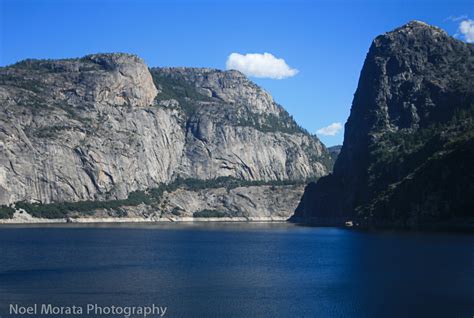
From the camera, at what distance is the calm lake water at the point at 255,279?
6006cm

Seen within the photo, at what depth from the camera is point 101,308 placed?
57375 mm

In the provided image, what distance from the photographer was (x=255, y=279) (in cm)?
7750

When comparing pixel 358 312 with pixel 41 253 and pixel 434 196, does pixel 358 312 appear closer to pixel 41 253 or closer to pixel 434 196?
pixel 41 253

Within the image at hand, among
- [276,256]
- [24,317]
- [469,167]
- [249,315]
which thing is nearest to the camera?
[24,317]

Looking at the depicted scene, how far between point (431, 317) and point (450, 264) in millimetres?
32348

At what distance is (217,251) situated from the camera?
379ft

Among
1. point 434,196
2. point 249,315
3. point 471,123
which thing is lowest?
point 249,315

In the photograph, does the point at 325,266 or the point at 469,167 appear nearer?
the point at 325,266

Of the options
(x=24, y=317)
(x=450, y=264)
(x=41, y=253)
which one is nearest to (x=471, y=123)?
(x=450, y=264)

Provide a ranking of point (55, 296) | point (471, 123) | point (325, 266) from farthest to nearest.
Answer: point (471, 123)
point (325, 266)
point (55, 296)

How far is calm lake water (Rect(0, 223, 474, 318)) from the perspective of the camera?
197 feet

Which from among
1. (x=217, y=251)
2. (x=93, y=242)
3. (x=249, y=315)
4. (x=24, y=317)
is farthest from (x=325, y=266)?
(x=93, y=242)

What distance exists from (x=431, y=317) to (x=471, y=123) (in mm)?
140536

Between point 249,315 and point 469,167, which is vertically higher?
point 469,167
